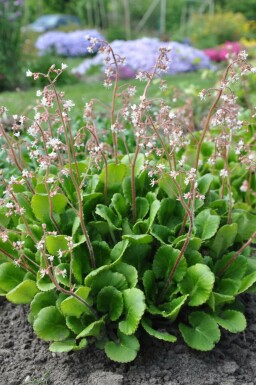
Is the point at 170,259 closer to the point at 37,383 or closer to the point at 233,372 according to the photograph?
the point at 233,372

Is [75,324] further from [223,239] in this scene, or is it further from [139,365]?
[223,239]

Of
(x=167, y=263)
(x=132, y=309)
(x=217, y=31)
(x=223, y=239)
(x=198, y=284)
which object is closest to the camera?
(x=132, y=309)

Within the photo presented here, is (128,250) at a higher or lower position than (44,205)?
lower

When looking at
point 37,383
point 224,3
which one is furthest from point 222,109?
point 224,3

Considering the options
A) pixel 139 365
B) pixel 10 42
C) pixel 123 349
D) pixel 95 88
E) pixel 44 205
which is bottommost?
pixel 95 88

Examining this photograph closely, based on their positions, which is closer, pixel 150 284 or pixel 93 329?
pixel 93 329

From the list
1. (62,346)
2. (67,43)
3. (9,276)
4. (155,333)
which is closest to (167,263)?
(155,333)

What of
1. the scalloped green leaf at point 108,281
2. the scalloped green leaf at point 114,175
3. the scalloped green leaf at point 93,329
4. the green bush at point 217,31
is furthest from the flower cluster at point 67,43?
the scalloped green leaf at point 93,329

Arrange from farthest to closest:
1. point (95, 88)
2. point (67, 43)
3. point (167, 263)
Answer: point (67, 43), point (95, 88), point (167, 263)
